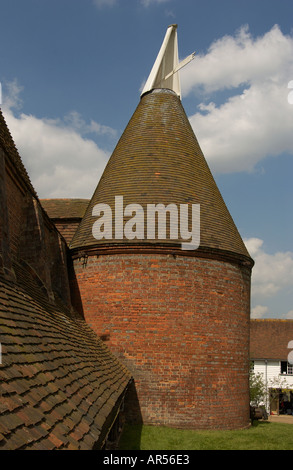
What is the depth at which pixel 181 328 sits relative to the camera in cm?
1153

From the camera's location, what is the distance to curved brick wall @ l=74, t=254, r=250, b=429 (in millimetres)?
11305

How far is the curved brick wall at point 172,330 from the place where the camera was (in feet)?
37.1

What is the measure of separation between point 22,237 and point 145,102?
8.41 m

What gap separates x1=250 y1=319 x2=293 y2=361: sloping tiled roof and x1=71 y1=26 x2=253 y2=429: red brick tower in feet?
68.1

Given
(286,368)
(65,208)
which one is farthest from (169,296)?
(286,368)

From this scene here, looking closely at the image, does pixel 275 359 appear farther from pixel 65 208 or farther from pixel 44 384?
pixel 44 384

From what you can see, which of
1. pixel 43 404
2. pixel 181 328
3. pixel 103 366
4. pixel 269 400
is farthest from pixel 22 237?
pixel 269 400

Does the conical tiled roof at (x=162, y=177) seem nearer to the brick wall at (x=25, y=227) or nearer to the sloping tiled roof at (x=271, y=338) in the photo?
the brick wall at (x=25, y=227)

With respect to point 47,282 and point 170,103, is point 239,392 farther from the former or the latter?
point 170,103

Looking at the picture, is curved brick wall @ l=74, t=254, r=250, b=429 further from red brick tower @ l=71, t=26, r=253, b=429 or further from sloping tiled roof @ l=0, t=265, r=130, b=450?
sloping tiled roof @ l=0, t=265, r=130, b=450

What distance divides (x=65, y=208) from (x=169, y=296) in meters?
6.75

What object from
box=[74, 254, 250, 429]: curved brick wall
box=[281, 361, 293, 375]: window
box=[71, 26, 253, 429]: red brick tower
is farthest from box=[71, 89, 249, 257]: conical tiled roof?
box=[281, 361, 293, 375]: window

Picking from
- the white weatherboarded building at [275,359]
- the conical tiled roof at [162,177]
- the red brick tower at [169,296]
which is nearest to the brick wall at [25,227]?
the red brick tower at [169,296]

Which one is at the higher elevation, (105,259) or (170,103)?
(170,103)
